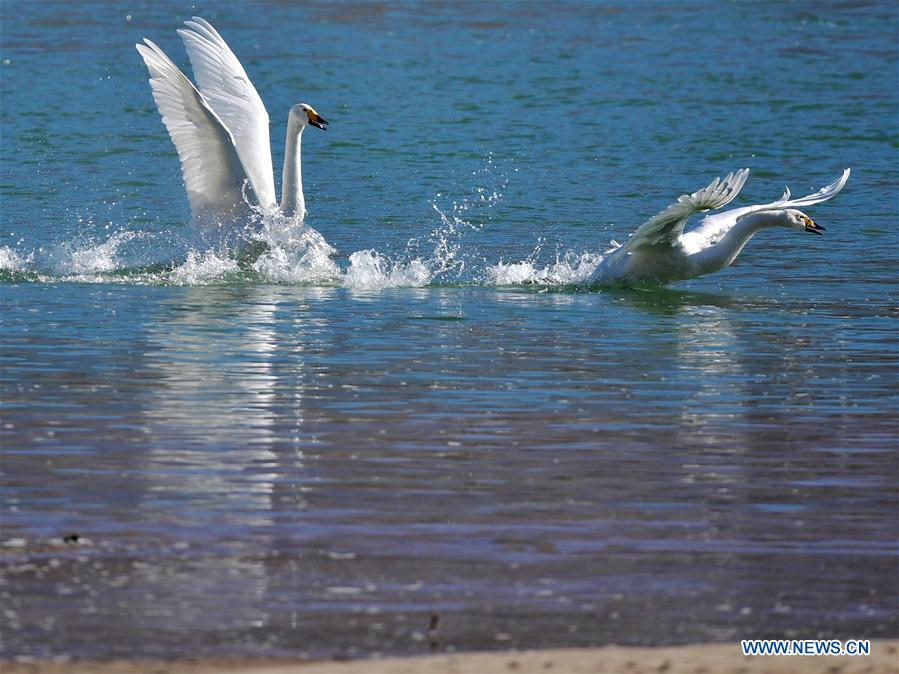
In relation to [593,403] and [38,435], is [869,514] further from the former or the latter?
[38,435]

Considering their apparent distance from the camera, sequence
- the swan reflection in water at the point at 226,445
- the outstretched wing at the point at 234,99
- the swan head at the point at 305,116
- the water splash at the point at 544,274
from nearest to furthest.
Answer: the swan reflection in water at the point at 226,445 < the water splash at the point at 544,274 < the outstretched wing at the point at 234,99 < the swan head at the point at 305,116

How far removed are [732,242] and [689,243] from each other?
0.40 metres

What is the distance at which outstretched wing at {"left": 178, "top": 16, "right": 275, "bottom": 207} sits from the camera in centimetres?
1460

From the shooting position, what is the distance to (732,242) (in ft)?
45.0

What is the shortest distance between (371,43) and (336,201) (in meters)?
17.3

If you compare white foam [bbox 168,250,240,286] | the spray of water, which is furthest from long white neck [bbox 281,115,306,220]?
white foam [bbox 168,250,240,286]

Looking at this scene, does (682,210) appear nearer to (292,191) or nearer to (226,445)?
(292,191)

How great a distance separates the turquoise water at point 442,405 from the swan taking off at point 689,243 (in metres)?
0.23

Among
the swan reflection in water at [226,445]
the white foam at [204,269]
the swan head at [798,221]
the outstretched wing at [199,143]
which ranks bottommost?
the white foam at [204,269]

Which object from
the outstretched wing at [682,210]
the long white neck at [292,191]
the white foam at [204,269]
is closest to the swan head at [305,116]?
the long white neck at [292,191]

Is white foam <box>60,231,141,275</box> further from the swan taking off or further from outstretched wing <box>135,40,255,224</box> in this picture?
the swan taking off

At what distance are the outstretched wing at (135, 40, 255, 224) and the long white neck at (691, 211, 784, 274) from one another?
11.7ft

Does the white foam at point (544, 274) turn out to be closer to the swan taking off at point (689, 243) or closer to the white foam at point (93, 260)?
the swan taking off at point (689, 243)

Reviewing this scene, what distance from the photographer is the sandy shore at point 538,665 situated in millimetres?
5020
